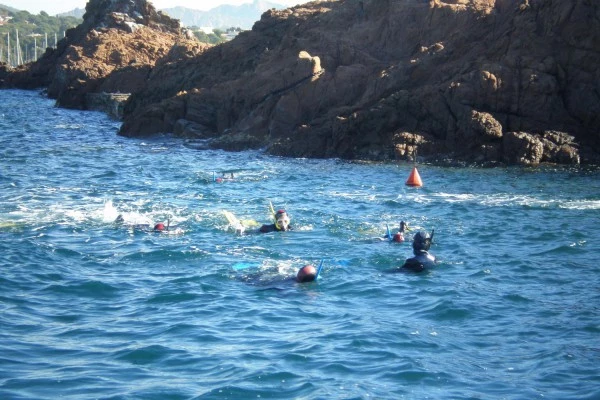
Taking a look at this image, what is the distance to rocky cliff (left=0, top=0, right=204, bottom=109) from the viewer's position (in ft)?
199

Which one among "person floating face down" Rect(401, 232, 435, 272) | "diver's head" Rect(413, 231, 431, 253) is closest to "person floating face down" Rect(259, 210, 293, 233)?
"person floating face down" Rect(401, 232, 435, 272)

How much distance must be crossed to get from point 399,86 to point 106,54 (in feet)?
138

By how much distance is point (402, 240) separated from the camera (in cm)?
1745

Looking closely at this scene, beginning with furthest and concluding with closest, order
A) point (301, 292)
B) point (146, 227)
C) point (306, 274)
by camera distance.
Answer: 1. point (146, 227)
2. point (306, 274)
3. point (301, 292)

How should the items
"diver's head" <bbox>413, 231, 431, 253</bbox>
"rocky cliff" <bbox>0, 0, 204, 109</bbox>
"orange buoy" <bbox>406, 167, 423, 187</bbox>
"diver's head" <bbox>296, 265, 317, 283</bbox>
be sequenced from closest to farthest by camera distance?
"diver's head" <bbox>296, 265, 317, 283</bbox> → "diver's head" <bbox>413, 231, 431, 253</bbox> → "orange buoy" <bbox>406, 167, 423, 187</bbox> → "rocky cliff" <bbox>0, 0, 204, 109</bbox>

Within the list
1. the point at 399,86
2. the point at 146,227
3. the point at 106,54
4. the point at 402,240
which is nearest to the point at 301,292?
the point at 402,240

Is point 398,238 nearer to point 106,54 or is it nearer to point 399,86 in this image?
point 399,86

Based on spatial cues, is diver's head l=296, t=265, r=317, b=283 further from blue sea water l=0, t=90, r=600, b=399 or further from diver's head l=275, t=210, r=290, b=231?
diver's head l=275, t=210, r=290, b=231

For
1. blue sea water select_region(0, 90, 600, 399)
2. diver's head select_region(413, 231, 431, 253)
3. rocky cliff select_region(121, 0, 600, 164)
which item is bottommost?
blue sea water select_region(0, 90, 600, 399)

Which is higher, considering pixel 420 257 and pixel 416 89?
pixel 416 89

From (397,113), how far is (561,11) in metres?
7.75

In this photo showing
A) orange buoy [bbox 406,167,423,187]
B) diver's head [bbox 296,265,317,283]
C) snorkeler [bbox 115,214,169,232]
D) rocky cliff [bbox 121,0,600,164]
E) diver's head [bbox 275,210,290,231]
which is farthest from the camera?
rocky cliff [bbox 121,0,600,164]

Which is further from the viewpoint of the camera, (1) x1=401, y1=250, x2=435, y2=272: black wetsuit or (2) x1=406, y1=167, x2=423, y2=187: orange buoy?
(2) x1=406, y1=167, x2=423, y2=187: orange buoy

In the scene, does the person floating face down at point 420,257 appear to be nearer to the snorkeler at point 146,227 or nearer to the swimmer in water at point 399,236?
the swimmer in water at point 399,236
